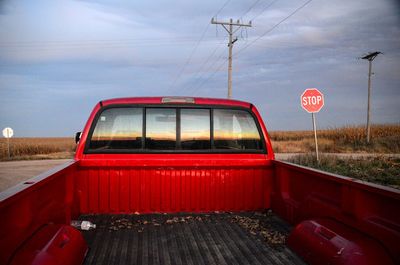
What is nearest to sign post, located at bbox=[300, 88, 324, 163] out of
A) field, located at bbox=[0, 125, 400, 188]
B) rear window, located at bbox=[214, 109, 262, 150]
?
field, located at bbox=[0, 125, 400, 188]

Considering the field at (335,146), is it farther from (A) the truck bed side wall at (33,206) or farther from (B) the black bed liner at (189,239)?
(A) the truck bed side wall at (33,206)

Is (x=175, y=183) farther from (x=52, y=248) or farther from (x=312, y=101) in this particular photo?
(x=312, y=101)

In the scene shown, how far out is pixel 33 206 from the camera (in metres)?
2.99

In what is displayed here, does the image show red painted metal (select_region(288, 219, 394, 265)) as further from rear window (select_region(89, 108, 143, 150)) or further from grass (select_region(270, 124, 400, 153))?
grass (select_region(270, 124, 400, 153))

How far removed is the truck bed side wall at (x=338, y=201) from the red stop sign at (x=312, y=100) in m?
12.8

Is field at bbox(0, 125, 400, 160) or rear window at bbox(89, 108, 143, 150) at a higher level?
rear window at bbox(89, 108, 143, 150)

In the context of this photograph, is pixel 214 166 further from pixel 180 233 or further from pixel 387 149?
pixel 387 149

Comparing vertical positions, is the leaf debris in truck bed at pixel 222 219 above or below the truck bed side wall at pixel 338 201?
below

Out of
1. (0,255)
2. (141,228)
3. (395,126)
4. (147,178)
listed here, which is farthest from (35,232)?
(395,126)

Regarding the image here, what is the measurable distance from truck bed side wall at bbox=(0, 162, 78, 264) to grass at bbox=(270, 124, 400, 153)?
29.5m

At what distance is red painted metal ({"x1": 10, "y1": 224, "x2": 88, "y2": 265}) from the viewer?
2.50 m

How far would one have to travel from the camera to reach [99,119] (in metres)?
4.97

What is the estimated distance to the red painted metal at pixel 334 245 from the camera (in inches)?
105

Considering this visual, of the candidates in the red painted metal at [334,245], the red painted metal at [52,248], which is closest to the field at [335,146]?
the red painted metal at [52,248]
